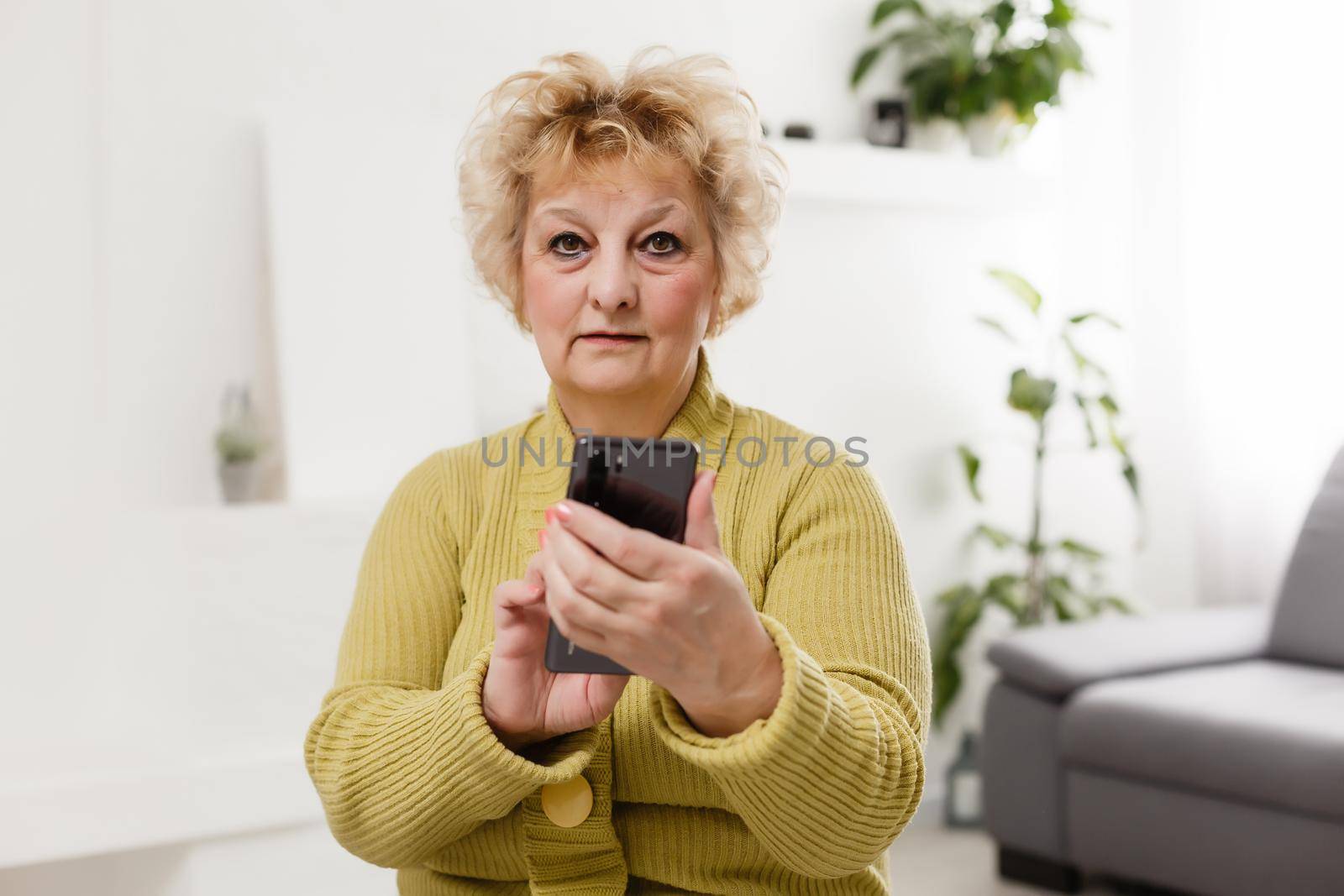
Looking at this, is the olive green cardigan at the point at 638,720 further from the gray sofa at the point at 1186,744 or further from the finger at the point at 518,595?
the gray sofa at the point at 1186,744

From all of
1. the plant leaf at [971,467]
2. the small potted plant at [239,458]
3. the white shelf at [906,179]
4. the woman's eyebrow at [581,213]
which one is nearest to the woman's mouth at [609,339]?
the woman's eyebrow at [581,213]

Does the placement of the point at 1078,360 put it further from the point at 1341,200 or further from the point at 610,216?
the point at 610,216

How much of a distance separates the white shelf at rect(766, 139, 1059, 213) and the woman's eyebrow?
6.76 feet

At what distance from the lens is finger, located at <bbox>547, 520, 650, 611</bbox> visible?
0.85 meters

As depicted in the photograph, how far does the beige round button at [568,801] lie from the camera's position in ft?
3.73

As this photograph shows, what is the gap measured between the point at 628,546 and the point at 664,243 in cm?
46

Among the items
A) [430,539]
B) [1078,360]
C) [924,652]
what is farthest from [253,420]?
[1078,360]

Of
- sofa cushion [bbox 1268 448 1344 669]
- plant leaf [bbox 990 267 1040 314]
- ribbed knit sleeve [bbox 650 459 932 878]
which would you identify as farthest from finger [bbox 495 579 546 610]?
plant leaf [bbox 990 267 1040 314]

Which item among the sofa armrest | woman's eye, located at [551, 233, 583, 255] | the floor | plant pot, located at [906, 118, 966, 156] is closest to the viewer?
woman's eye, located at [551, 233, 583, 255]

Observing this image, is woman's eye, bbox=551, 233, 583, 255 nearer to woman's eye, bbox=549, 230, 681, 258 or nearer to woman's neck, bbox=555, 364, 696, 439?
woman's eye, bbox=549, 230, 681, 258

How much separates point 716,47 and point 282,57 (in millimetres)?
1104

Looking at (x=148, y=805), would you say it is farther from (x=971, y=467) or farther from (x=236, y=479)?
(x=971, y=467)

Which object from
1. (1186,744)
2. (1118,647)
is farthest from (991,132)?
(1186,744)

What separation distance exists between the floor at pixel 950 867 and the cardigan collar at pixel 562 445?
1.99 meters
